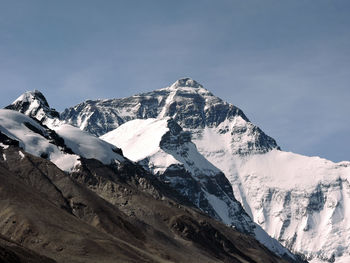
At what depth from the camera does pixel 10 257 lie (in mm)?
197500
